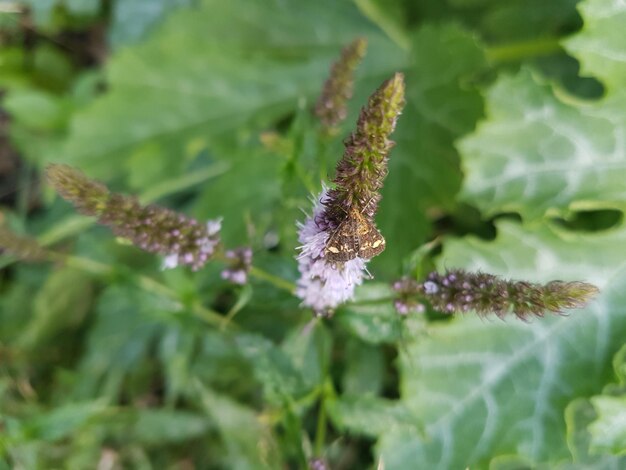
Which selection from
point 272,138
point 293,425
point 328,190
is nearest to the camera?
point 328,190

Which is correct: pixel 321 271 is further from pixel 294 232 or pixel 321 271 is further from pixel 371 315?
pixel 294 232

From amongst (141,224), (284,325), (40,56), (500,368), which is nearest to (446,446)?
(500,368)

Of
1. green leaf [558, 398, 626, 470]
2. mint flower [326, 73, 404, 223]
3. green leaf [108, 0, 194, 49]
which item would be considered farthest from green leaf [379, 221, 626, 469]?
green leaf [108, 0, 194, 49]

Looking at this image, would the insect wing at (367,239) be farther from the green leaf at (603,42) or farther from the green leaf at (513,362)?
the green leaf at (603,42)

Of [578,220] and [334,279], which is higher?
[578,220]

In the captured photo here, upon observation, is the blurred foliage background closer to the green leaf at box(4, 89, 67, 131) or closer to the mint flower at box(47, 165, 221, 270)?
the green leaf at box(4, 89, 67, 131)

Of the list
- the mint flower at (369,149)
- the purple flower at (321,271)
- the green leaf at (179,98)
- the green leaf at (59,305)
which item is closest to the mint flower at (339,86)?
the purple flower at (321,271)

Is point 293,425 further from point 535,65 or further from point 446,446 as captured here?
point 535,65

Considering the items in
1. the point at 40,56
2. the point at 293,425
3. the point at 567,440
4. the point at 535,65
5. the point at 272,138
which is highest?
the point at 535,65
